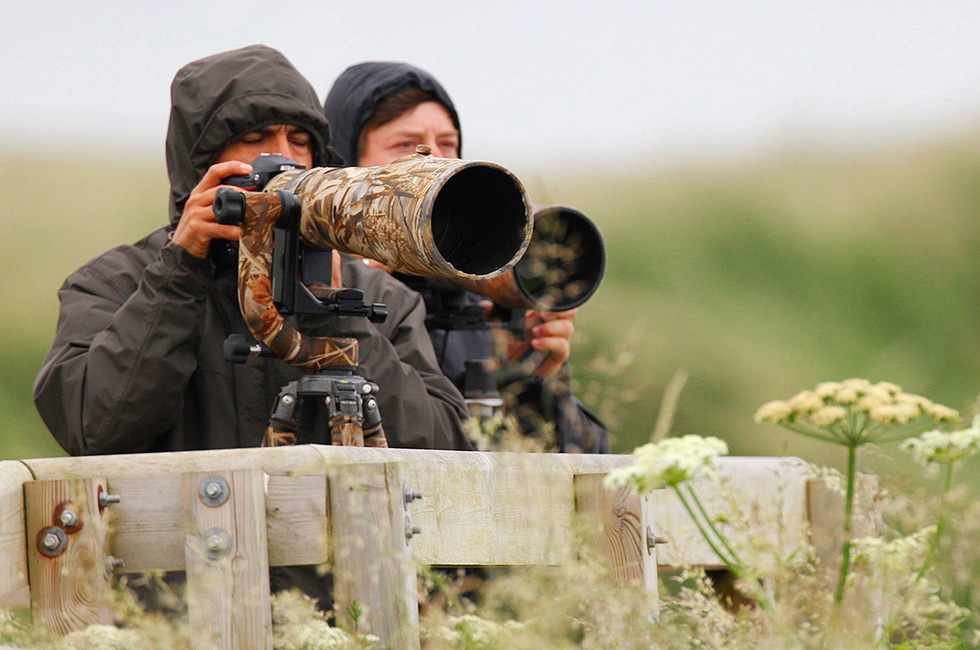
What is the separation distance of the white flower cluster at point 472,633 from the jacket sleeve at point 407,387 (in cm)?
71

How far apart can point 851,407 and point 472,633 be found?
40 centimetres

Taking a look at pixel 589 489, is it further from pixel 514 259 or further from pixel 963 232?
pixel 963 232

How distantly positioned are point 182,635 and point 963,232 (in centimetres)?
660

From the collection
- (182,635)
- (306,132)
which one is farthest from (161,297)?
(182,635)

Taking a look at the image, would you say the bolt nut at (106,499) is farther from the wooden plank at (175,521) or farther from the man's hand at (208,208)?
the man's hand at (208,208)

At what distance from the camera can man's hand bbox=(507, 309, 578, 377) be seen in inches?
86.5

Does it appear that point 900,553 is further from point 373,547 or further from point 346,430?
point 346,430

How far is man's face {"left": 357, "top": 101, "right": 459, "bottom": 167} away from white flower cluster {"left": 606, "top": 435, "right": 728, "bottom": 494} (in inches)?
61.3

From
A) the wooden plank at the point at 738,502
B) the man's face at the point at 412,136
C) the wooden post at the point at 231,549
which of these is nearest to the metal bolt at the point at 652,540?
the wooden plank at the point at 738,502

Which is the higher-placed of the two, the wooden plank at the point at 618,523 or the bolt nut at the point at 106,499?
the bolt nut at the point at 106,499

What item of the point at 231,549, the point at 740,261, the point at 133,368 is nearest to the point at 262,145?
the point at 133,368

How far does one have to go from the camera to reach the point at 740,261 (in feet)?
22.1

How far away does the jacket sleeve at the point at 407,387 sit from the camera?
1852mm

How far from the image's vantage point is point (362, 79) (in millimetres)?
2471
